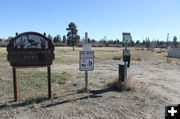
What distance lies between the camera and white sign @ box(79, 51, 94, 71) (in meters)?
5.75

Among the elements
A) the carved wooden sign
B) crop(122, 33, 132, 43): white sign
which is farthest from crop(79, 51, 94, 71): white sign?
crop(122, 33, 132, 43): white sign

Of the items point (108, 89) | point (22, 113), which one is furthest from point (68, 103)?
point (108, 89)

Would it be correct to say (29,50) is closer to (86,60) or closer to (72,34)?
(86,60)

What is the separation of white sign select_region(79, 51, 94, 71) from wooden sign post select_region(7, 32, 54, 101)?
1252 mm

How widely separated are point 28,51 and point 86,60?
84.3 inches

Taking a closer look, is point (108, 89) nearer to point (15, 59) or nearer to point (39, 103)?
point (39, 103)

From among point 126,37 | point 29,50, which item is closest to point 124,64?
point 126,37

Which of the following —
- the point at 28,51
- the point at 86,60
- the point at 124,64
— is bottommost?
the point at 124,64

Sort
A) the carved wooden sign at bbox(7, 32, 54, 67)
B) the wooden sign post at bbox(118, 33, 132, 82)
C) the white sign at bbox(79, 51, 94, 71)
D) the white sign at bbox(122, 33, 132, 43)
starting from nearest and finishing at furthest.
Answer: the carved wooden sign at bbox(7, 32, 54, 67), the white sign at bbox(79, 51, 94, 71), the wooden sign post at bbox(118, 33, 132, 82), the white sign at bbox(122, 33, 132, 43)

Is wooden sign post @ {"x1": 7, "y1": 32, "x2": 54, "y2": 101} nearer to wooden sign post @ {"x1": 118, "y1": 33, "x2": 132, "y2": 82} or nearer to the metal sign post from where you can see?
the metal sign post

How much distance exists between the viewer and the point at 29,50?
479cm

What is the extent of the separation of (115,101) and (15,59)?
11.5ft

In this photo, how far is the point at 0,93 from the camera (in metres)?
5.52

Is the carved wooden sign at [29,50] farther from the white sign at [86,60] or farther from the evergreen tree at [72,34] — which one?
the evergreen tree at [72,34]
